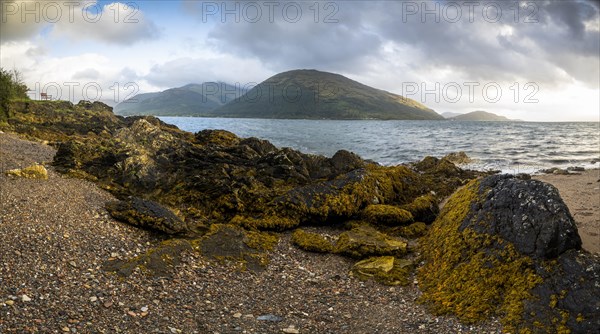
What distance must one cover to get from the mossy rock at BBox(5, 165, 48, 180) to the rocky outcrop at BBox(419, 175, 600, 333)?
445 inches

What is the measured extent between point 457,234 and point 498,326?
8.80ft

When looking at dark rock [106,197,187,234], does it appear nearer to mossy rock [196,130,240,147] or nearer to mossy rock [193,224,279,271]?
mossy rock [193,224,279,271]

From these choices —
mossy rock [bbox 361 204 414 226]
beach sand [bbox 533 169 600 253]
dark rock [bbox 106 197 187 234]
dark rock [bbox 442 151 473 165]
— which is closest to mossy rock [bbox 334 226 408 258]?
mossy rock [bbox 361 204 414 226]

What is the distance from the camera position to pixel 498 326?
6410 mm

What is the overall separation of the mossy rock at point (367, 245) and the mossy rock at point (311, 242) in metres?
0.26

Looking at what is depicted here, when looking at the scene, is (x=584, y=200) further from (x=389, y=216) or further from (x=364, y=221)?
(x=364, y=221)

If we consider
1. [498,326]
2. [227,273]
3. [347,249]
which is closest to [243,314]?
[227,273]

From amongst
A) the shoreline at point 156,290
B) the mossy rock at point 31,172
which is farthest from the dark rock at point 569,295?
the mossy rock at point 31,172

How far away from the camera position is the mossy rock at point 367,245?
9.73 m

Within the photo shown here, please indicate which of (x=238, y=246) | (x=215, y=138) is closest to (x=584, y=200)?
(x=238, y=246)

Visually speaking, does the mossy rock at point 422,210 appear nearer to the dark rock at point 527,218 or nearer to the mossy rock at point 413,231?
the mossy rock at point 413,231

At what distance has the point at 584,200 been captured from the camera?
606 inches

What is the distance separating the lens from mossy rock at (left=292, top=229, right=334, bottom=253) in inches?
394

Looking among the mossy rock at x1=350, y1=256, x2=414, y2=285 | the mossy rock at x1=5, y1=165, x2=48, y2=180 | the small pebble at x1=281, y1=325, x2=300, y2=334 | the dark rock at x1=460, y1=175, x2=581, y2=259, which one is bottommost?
the small pebble at x1=281, y1=325, x2=300, y2=334
